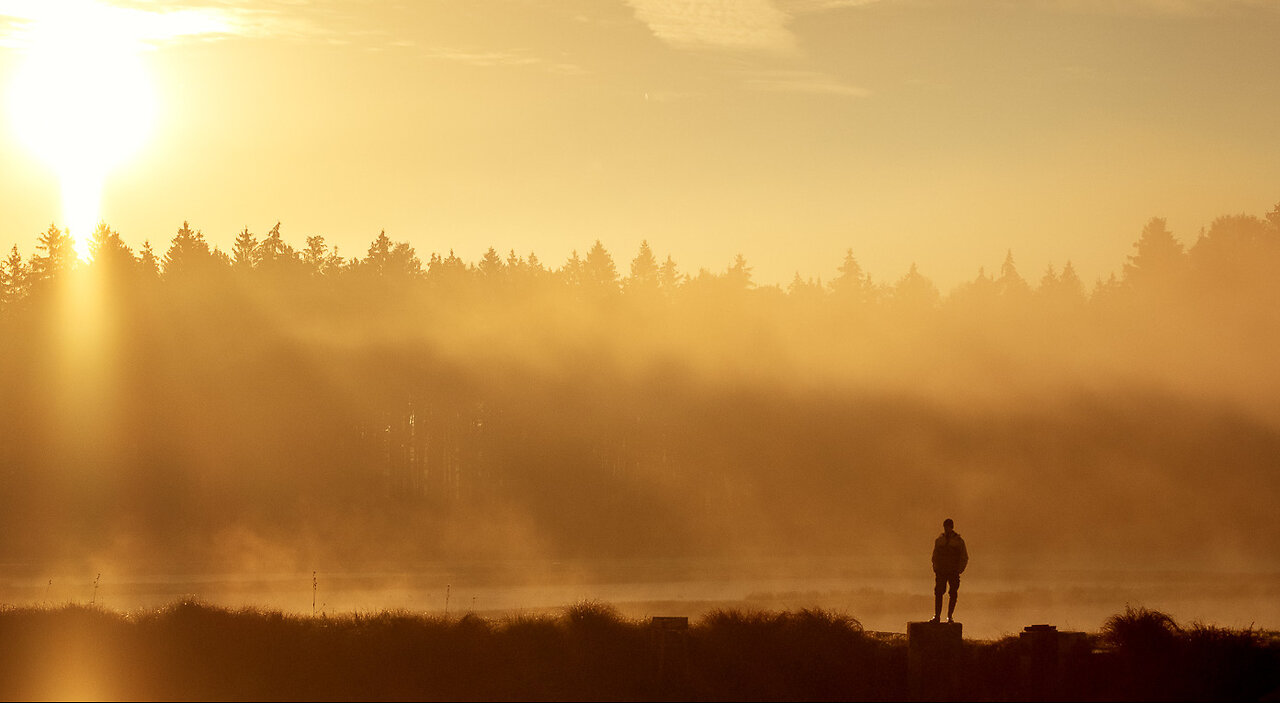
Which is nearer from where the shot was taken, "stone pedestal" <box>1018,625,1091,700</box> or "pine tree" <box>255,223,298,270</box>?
"stone pedestal" <box>1018,625,1091,700</box>

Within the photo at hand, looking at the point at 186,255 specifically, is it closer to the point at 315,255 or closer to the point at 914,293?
the point at 315,255

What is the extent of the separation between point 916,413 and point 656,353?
77.7 ft

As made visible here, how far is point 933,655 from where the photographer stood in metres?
32.0

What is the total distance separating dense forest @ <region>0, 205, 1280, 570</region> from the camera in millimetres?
100938

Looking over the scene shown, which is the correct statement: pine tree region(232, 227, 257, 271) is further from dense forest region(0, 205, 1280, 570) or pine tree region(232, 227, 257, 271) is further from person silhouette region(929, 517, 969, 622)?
person silhouette region(929, 517, 969, 622)

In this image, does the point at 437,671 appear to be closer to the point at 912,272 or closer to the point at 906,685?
the point at 906,685

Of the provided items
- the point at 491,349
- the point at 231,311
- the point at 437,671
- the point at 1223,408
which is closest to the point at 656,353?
the point at 491,349

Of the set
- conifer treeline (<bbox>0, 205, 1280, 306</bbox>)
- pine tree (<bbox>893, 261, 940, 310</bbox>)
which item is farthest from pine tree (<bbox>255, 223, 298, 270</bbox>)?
pine tree (<bbox>893, 261, 940, 310</bbox>)

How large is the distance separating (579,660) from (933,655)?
289 inches

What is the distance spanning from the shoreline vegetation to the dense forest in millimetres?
49769

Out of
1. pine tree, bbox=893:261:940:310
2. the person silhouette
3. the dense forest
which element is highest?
pine tree, bbox=893:261:940:310

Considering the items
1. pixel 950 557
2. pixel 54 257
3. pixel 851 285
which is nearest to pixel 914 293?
pixel 851 285

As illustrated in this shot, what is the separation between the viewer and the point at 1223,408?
5123 inches

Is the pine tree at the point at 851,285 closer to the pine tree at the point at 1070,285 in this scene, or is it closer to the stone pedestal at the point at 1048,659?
the pine tree at the point at 1070,285
